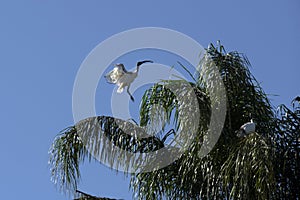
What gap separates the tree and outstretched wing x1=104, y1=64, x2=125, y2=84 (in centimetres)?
39

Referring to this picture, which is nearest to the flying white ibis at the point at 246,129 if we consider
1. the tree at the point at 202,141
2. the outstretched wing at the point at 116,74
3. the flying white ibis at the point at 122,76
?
the tree at the point at 202,141

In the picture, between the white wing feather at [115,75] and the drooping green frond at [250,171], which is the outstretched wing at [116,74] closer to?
the white wing feather at [115,75]

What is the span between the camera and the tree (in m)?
8.17

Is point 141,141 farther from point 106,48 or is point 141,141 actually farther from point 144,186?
A: point 106,48

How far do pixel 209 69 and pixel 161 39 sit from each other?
Answer: 799mm

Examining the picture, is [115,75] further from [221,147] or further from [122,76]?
[221,147]

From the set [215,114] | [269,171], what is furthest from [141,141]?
[269,171]

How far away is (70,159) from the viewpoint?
8727mm

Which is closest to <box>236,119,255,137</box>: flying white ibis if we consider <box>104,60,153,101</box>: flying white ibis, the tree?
the tree

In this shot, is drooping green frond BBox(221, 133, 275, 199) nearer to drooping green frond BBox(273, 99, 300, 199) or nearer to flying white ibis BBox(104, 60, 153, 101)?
drooping green frond BBox(273, 99, 300, 199)

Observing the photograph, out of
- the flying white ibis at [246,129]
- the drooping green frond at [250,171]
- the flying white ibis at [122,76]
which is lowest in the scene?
the drooping green frond at [250,171]

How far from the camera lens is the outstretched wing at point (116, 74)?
30.0 ft

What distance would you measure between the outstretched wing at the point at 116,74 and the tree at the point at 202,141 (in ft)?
1.26

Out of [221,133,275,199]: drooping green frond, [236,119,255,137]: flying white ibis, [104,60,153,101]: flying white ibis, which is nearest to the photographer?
[221,133,275,199]: drooping green frond
